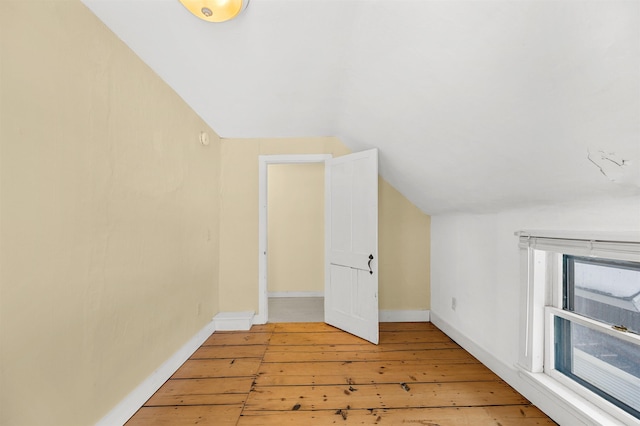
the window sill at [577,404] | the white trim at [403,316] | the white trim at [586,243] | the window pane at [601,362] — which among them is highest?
the white trim at [586,243]

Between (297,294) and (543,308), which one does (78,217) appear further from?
(297,294)

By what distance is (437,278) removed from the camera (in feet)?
10.00

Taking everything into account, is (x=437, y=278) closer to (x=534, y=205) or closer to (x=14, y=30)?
(x=534, y=205)

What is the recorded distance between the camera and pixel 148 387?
1804mm

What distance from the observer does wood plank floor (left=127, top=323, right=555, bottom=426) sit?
166 centimetres

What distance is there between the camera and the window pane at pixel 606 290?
4.41 ft

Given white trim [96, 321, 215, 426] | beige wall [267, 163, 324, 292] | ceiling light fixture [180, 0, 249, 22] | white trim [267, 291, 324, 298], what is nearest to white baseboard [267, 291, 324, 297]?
white trim [267, 291, 324, 298]

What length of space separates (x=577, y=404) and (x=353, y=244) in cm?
188

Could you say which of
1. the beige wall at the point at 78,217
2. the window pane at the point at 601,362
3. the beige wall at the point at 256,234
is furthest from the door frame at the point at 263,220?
the window pane at the point at 601,362

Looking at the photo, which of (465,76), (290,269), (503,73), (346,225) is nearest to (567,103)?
(503,73)

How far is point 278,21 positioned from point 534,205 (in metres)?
1.97

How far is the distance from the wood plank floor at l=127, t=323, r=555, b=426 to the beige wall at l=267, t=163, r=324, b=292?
5.57 feet

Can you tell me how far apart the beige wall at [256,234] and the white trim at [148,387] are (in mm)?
704

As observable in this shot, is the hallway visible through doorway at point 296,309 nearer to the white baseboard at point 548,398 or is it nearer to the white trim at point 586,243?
the white baseboard at point 548,398
